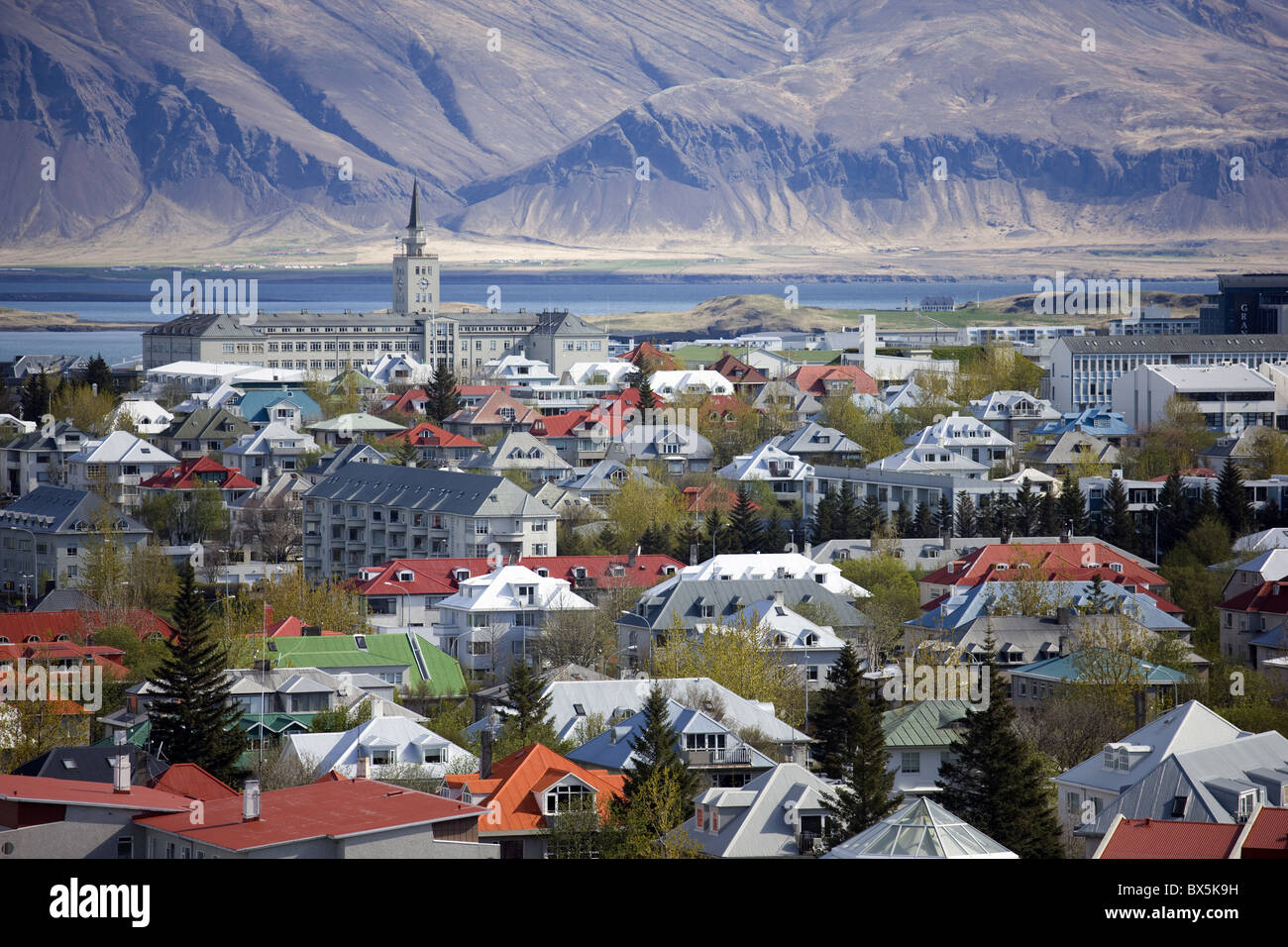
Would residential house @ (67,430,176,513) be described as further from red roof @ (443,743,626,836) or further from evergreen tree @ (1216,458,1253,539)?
red roof @ (443,743,626,836)

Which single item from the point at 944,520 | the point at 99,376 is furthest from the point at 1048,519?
the point at 99,376

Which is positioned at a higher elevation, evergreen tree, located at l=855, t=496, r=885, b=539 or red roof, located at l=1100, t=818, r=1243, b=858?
evergreen tree, located at l=855, t=496, r=885, b=539

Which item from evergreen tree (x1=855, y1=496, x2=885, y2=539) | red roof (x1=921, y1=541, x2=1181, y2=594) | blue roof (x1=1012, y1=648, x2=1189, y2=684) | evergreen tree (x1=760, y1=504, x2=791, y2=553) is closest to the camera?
blue roof (x1=1012, y1=648, x2=1189, y2=684)

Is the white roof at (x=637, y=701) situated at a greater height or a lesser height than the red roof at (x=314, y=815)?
lesser

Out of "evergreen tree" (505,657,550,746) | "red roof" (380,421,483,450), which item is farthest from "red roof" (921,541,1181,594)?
"red roof" (380,421,483,450)

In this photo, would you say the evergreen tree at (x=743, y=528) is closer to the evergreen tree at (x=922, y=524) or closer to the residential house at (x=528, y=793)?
the evergreen tree at (x=922, y=524)

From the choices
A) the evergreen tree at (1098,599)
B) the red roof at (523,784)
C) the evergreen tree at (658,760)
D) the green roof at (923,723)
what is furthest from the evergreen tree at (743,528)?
the red roof at (523,784)
